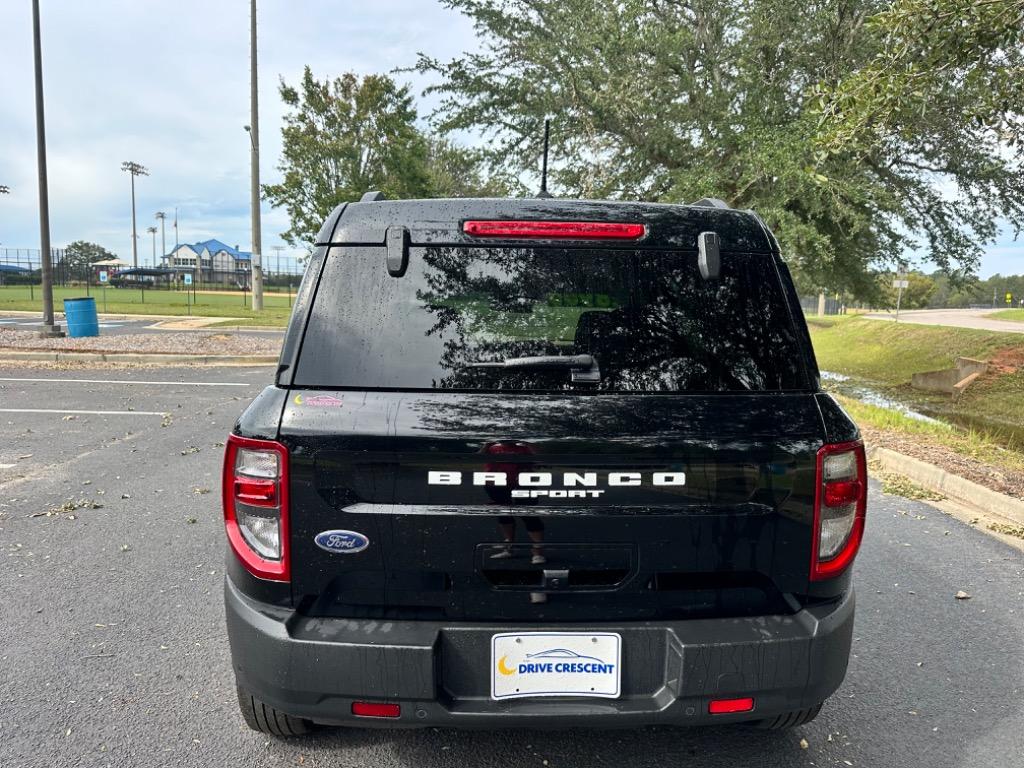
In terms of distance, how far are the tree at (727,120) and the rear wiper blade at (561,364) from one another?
1062cm

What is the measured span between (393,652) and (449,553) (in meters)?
0.30

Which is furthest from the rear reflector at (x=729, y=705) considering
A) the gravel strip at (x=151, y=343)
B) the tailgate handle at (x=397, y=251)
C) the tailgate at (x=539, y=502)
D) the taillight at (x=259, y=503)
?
the gravel strip at (x=151, y=343)

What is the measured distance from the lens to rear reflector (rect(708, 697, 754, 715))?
2.00 m

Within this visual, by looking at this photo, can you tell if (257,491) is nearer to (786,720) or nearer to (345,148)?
(786,720)

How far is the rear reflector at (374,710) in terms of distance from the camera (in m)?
1.96

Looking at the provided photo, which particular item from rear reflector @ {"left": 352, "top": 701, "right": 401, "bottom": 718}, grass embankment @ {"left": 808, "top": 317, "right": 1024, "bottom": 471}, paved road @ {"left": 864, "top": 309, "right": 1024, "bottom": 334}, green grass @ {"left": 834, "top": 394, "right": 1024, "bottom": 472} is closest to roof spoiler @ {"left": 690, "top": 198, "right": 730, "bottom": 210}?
rear reflector @ {"left": 352, "top": 701, "right": 401, "bottom": 718}

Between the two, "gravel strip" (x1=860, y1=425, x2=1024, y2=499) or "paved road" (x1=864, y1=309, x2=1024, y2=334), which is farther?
"paved road" (x1=864, y1=309, x2=1024, y2=334)

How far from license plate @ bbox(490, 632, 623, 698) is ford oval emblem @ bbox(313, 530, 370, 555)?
0.44 m

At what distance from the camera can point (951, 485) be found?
6062mm

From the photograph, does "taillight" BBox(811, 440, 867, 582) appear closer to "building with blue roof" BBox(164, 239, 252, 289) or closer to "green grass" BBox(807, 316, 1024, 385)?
"green grass" BBox(807, 316, 1024, 385)

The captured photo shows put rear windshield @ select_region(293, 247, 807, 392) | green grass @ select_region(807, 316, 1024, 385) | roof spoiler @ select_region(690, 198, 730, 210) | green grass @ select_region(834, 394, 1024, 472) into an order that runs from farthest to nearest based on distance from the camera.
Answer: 1. green grass @ select_region(807, 316, 1024, 385)
2. green grass @ select_region(834, 394, 1024, 472)
3. roof spoiler @ select_region(690, 198, 730, 210)
4. rear windshield @ select_region(293, 247, 807, 392)

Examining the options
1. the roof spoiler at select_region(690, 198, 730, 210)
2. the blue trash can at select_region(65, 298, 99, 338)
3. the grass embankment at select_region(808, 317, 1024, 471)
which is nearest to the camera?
the roof spoiler at select_region(690, 198, 730, 210)

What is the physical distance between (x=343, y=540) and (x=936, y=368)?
20.6 m

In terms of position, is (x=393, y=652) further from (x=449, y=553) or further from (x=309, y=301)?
(x=309, y=301)
